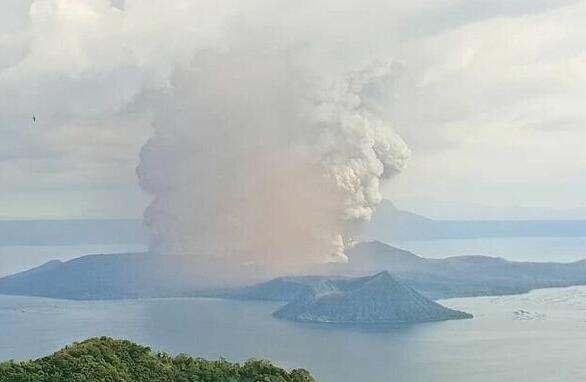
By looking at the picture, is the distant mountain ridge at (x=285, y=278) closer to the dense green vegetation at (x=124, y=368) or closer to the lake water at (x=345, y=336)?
the lake water at (x=345, y=336)

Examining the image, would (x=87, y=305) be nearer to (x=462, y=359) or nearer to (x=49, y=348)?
(x=49, y=348)

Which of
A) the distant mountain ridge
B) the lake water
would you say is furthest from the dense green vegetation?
the distant mountain ridge

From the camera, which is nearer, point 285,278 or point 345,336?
point 345,336

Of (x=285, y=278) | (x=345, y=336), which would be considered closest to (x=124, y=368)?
(x=345, y=336)

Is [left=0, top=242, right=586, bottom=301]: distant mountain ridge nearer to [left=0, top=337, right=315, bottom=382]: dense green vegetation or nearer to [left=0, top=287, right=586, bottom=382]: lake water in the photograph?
[left=0, top=287, right=586, bottom=382]: lake water

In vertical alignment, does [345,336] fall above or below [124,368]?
above

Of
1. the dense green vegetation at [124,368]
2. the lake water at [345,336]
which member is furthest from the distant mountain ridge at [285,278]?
the dense green vegetation at [124,368]

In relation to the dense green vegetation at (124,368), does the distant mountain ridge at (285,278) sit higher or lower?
higher

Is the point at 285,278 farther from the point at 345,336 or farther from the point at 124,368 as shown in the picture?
the point at 124,368
